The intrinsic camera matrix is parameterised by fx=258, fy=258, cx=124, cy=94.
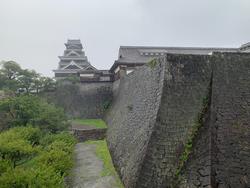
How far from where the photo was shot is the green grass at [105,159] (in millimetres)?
Result: 9072

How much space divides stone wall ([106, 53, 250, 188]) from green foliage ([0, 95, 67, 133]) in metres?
6.00

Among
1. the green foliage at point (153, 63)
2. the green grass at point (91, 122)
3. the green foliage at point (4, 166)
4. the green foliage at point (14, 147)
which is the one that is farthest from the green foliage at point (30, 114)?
the green foliage at point (153, 63)

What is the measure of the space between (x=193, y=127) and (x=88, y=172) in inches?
174

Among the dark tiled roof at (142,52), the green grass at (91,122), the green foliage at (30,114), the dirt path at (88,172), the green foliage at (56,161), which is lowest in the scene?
the dirt path at (88,172)

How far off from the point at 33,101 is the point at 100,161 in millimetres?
5991

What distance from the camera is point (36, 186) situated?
6344 millimetres

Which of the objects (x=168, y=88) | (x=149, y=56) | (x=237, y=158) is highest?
(x=149, y=56)

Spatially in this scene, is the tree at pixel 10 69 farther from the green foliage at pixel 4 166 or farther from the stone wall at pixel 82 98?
the green foliage at pixel 4 166

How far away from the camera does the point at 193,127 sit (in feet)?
26.3

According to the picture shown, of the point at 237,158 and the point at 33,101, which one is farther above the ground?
the point at 33,101

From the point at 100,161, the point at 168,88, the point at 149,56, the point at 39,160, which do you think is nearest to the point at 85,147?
the point at 100,161

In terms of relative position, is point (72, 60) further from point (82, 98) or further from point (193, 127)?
point (193, 127)

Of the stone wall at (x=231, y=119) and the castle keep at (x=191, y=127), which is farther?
the castle keep at (x=191, y=127)

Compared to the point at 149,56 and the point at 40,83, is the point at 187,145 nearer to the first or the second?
the point at 149,56
